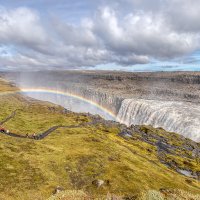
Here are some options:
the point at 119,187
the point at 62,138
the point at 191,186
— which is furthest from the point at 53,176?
the point at 62,138

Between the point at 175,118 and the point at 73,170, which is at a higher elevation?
the point at 73,170

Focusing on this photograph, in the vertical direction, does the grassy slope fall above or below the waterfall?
above

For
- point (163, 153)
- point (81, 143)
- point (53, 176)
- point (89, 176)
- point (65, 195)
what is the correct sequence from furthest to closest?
point (163, 153), point (81, 143), point (89, 176), point (53, 176), point (65, 195)

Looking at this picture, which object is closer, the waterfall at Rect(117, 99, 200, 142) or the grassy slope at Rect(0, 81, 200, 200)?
the grassy slope at Rect(0, 81, 200, 200)

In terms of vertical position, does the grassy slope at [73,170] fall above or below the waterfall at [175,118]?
above

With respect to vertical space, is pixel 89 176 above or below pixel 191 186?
above

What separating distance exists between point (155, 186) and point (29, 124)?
9427 centimetres

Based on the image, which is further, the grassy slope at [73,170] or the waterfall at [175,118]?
the waterfall at [175,118]

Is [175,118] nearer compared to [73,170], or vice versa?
[73,170]

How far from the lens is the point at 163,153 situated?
12900 centimetres

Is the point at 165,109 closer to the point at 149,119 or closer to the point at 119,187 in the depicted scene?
the point at 149,119

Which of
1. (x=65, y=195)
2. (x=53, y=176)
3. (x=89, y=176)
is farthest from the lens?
(x=89, y=176)

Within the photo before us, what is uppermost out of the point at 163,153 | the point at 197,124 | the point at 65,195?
the point at 65,195

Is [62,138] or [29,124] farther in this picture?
[29,124]
